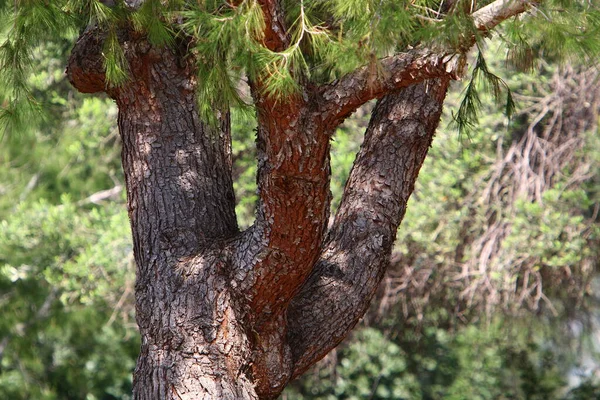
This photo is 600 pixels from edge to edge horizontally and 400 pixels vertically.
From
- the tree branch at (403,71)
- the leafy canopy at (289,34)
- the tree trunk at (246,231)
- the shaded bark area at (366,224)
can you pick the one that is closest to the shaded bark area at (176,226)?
the tree trunk at (246,231)

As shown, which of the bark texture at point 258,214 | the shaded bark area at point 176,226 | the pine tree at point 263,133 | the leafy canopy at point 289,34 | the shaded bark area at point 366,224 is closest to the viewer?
the leafy canopy at point 289,34

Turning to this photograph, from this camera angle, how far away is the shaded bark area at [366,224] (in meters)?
2.84

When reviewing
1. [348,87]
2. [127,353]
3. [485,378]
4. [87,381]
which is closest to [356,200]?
[348,87]

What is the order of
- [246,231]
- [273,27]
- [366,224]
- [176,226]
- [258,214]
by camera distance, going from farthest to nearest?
1. [366,224]
2. [176,226]
3. [246,231]
4. [258,214]
5. [273,27]

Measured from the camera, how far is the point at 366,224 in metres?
2.93

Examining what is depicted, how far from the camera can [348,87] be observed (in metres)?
2.34

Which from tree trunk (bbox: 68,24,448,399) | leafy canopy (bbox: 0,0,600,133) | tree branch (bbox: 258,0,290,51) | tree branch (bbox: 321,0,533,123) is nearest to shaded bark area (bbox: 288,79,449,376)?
tree trunk (bbox: 68,24,448,399)

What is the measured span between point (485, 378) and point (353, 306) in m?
5.71

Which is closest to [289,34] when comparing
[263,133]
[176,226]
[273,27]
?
[273,27]

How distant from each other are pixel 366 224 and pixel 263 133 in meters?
0.70

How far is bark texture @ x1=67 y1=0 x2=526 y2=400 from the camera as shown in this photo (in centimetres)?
234

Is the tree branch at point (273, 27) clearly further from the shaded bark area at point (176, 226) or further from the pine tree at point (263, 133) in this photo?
the shaded bark area at point (176, 226)

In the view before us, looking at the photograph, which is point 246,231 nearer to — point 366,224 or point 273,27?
point 366,224

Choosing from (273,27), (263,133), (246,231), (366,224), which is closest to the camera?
(273,27)
